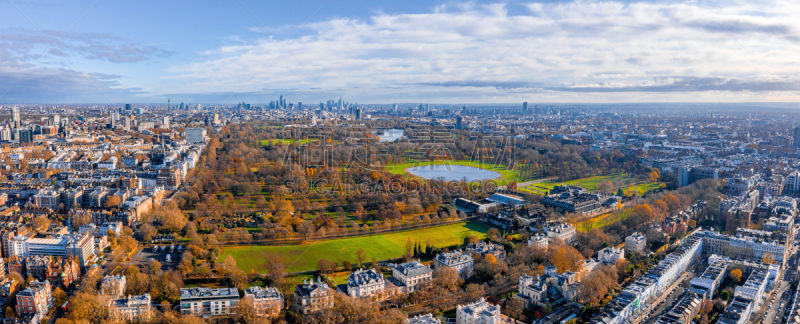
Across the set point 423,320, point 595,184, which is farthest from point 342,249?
point 595,184

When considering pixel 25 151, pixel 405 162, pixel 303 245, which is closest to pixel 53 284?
pixel 303 245

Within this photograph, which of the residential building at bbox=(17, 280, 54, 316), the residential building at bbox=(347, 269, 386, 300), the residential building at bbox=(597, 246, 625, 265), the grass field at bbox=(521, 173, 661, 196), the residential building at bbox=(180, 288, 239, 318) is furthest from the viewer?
the grass field at bbox=(521, 173, 661, 196)

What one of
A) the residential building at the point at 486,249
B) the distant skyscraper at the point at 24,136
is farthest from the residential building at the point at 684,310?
the distant skyscraper at the point at 24,136

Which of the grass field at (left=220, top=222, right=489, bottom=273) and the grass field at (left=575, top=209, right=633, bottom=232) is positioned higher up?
the grass field at (left=575, top=209, right=633, bottom=232)

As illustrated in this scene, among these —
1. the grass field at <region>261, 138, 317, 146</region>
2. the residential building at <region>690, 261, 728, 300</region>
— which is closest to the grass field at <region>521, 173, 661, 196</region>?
the residential building at <region>690, 261, 728, 300</region>

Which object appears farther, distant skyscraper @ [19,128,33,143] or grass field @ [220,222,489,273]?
distant skyscraper @ [19,128,33,143]

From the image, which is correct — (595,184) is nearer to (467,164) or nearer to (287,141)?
(467,164)

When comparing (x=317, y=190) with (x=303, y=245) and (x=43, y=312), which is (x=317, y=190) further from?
(x=43, y=312)

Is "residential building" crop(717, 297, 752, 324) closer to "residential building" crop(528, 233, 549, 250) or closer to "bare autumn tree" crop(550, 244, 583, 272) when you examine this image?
"bare autumn tree" crop(550, 244, 583, 272)
